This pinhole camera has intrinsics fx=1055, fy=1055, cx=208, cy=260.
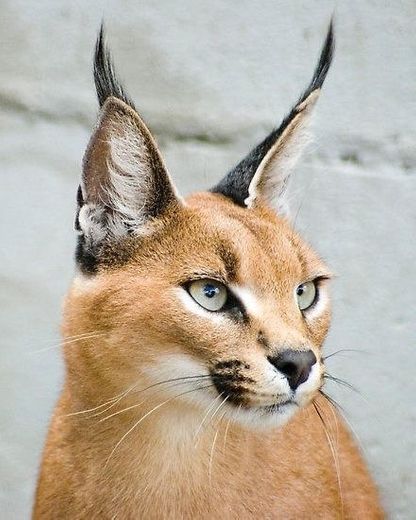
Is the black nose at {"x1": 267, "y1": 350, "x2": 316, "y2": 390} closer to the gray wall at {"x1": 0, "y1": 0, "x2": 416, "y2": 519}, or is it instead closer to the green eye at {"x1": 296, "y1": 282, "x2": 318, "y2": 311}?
the green eye at {"x1": 296, "y1": 282, "x2": 318, "y2": 311}

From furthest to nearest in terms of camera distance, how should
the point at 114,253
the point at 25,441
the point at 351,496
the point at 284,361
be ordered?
the point at 25,441 < the point at 351,496 < the point at 114,253 < the point at 284,361

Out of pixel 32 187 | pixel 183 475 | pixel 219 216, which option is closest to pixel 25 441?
pixel 32 187

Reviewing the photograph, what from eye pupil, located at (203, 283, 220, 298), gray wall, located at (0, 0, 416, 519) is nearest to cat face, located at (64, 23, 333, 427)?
eye pupil, located at (203, 283, 220, 298)

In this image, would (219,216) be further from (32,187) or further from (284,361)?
(32,187)

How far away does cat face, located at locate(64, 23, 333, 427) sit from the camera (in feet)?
7.54

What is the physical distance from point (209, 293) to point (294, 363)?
26 centimetres

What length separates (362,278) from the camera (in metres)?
3.74

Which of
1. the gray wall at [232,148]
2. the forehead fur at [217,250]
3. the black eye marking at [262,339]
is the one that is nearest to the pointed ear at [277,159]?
the forehead fur at [217,250]

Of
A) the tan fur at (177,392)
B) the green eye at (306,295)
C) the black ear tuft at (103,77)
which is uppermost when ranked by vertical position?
the black ear tuft at (103,77)

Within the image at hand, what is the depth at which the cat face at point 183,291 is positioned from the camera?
7.54ft

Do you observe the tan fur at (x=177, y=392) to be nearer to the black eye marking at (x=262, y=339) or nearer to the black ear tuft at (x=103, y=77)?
the black eye marking at (x=262, y=339)

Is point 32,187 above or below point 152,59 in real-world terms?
below

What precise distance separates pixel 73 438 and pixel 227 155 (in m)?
1.41

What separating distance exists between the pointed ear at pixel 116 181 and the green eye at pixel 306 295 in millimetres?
366
